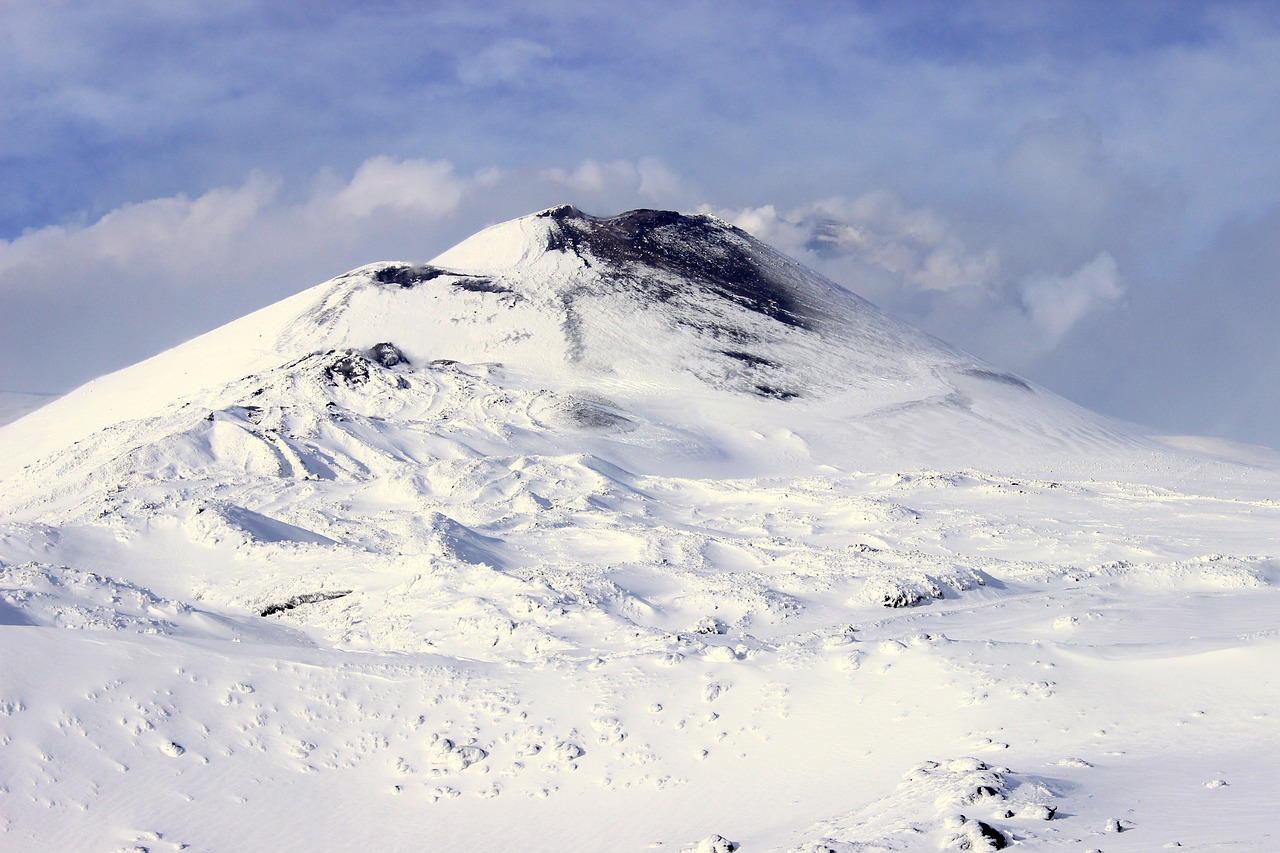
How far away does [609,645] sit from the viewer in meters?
21.4

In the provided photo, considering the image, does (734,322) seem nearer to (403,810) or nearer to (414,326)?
(414,326)

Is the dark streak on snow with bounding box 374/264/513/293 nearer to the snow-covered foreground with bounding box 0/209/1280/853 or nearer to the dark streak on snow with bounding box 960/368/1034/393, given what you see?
the snow-covered foreground with bounding box 0/209/1280/853

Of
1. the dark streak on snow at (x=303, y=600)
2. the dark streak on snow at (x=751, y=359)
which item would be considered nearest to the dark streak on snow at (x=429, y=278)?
the dark streak on snow at (x=751, y=359)

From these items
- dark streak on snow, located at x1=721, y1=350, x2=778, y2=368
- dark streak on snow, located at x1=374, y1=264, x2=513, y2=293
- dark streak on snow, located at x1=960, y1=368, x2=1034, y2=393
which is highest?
dark streak on snow, located at x1=374, y1=264, x2=513, y2=293

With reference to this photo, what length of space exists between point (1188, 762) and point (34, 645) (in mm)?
17256

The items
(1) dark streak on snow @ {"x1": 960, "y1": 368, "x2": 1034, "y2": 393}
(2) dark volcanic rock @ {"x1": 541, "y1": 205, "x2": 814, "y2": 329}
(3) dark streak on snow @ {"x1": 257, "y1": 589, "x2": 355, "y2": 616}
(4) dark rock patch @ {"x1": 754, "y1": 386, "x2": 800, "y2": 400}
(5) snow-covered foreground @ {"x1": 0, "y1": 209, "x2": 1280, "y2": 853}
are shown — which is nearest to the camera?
(5) snow-covered foreground @ {"x1": 0, "y1": 209, "x2": 1280, "y2": 853}

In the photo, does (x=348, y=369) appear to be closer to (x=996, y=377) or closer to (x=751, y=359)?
(x=751, y=359)

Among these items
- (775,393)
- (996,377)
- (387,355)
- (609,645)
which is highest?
(996,377)

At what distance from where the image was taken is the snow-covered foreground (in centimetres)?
1314

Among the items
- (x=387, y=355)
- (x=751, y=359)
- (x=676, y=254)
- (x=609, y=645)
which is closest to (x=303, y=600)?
(x=609, y=645)

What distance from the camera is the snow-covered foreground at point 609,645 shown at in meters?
13.1

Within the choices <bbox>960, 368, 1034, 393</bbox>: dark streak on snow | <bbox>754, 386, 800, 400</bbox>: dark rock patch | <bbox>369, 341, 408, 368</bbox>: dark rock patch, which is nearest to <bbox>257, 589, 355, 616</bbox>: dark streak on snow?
<bbox>369, 341, 408, 368</bbox>: dark rock patch

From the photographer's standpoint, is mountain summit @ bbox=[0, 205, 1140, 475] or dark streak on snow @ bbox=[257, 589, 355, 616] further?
A: mountain summit @ bbox=[0, 205, 1140, 475]

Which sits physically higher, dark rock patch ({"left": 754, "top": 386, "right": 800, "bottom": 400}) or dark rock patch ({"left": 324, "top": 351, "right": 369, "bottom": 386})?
dark rock patch ({"left": 754, "top": 386, "right": 800, "bottom": 400})
